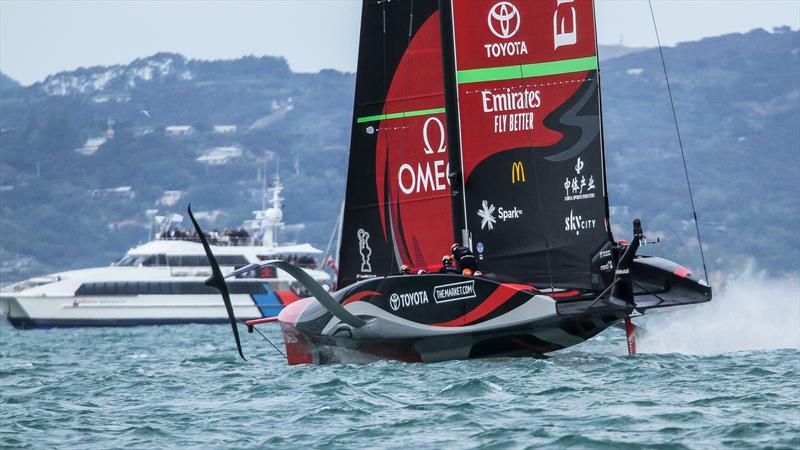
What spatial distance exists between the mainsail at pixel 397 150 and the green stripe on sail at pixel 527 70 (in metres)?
1.95

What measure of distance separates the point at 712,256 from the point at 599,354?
117 metres

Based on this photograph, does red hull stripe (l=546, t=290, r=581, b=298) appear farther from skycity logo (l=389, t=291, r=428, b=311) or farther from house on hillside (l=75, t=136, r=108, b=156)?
house on hillside (l=75, t=136, r=108, b=156)

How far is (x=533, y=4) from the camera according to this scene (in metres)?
19.2

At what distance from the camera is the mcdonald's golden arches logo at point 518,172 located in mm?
19125

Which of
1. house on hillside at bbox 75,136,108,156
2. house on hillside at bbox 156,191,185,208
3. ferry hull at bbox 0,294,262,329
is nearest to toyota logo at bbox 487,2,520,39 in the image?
ferry hull at bbox 0,294,262,329

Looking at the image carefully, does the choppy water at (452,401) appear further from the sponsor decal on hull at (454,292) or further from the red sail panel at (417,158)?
the red sail panel at (417,158)

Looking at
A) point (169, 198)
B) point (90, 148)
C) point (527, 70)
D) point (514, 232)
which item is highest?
point (90, 148)

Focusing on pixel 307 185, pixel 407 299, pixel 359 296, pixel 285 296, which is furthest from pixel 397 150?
pixel 307 185

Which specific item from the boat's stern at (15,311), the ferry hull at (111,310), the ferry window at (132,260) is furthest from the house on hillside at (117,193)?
the ferry hull at (111,310)

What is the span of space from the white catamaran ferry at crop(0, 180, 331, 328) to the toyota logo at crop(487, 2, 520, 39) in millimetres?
36251

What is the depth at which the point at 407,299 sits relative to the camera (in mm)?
18938

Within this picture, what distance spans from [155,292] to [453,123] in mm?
36986

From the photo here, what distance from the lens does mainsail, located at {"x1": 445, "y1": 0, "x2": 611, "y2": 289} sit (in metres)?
18.8

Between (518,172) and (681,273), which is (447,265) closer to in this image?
(518,172)
